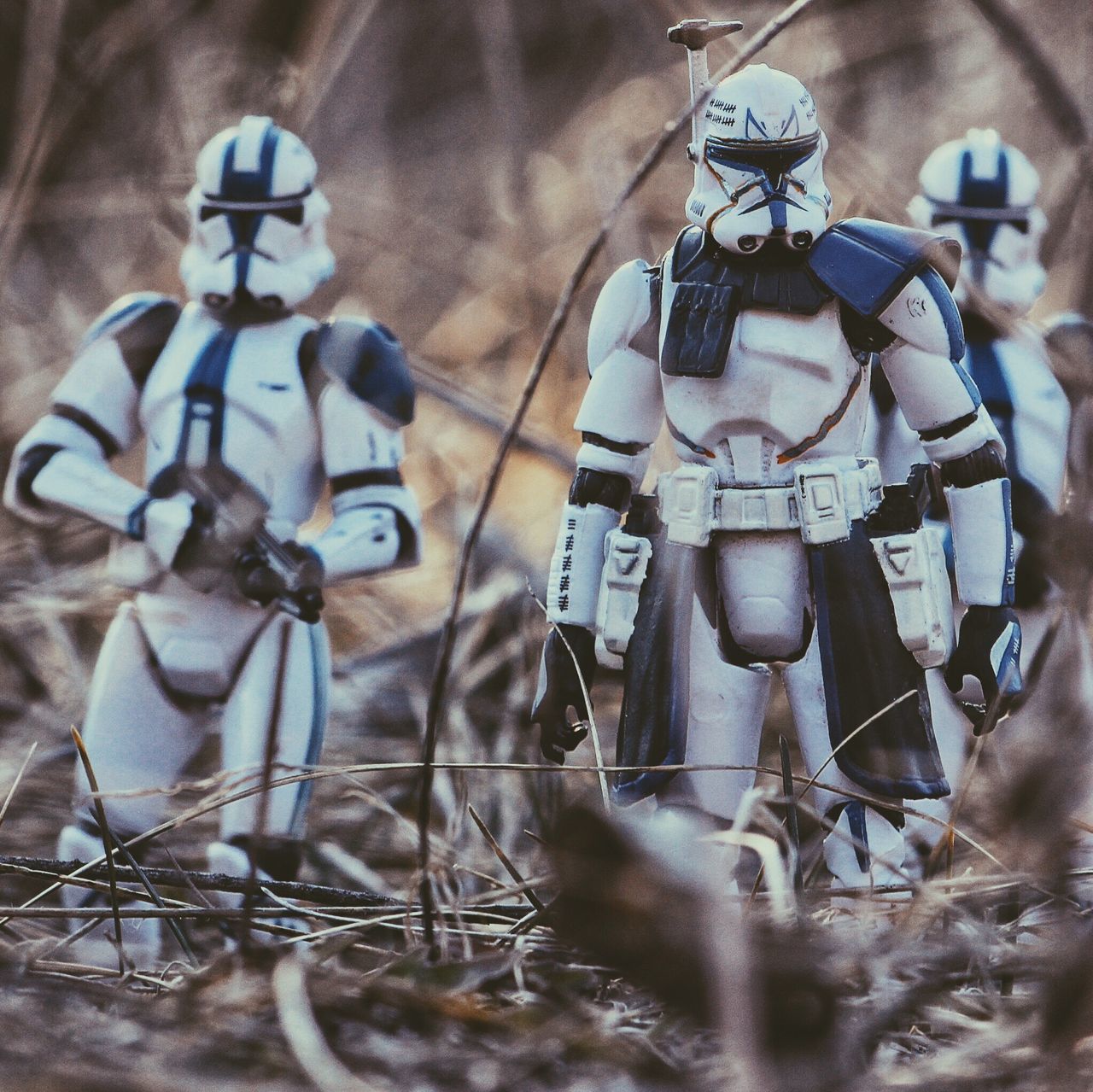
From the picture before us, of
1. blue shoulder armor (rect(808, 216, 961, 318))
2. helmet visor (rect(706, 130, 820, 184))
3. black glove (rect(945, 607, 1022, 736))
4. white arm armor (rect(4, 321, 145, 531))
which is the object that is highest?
helmet visor (rect(706, 130, 820, 184))

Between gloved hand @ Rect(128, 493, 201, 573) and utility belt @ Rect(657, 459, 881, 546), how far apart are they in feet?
2.93

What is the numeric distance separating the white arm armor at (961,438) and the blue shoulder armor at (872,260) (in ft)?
0.20

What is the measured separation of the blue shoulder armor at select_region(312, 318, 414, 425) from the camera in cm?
298

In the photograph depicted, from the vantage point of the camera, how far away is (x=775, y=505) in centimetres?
241

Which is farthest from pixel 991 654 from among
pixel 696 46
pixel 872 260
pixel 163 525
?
pixel 163 525

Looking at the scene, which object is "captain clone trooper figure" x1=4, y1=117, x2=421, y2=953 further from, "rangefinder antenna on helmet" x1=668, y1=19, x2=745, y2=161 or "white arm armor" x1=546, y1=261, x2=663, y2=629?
"rangefinder antenna on helmet" x1=668, y1=19, x2=745, y2=161

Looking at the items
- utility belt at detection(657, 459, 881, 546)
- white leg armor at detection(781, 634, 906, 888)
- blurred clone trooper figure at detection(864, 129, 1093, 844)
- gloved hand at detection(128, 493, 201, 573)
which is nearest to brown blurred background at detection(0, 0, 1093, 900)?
blurred clone trooper figure at detection(864, 129, 1093, 844)

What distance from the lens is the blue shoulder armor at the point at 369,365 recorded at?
2.98 m

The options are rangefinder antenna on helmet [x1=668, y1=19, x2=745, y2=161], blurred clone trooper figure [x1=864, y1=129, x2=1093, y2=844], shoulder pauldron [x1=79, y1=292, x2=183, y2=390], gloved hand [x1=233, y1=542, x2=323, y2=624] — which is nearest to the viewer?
rangefinder antenna on helmet [x1=668, y1=19, x2=745, y2=161]

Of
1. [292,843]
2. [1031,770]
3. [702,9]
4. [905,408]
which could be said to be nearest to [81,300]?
[292,843]

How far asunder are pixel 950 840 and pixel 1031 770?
106 centimetres

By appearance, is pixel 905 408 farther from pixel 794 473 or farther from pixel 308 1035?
pixel 308 1035

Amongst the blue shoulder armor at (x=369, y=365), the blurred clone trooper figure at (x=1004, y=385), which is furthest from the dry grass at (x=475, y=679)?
the blue shoulder armor at (x=369, y=365)

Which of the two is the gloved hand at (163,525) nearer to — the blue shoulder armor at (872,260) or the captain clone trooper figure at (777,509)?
the captain clone trooper figure at (777,509)
